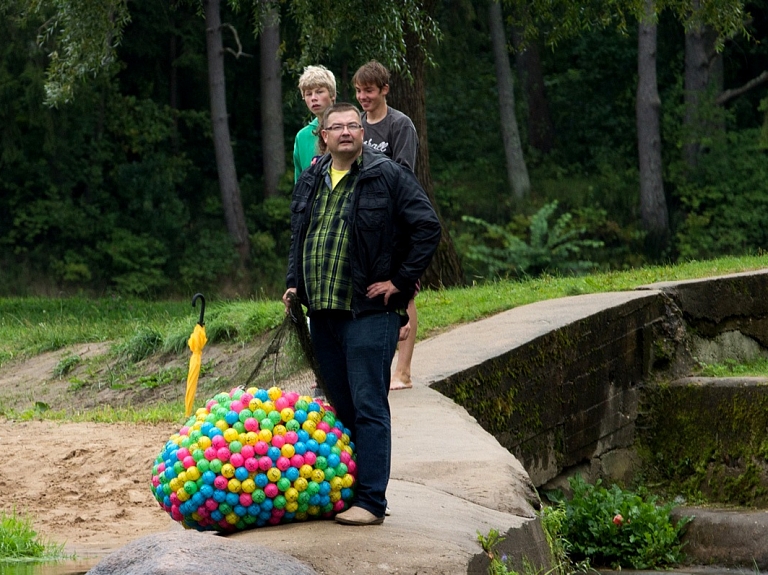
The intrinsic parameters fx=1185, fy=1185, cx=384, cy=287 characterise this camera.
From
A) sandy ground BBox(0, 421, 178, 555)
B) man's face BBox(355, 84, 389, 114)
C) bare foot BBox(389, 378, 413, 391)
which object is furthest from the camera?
bare foot BBox(389, 378, 413, 391)

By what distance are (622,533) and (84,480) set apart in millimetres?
3763

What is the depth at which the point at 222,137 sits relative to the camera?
2656cm

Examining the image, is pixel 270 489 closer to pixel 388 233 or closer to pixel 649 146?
pixel 388 233

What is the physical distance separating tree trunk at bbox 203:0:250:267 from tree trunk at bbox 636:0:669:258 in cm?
911

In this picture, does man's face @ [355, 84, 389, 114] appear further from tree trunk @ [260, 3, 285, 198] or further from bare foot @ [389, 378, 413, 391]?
tree trunk @ [260, 3, 285, 198]

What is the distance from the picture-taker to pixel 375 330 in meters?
4.83

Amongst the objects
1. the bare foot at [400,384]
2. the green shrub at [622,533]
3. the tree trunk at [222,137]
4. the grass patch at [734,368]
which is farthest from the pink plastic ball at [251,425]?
the tree trunk at [222,137]

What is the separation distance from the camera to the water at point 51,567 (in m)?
5.40

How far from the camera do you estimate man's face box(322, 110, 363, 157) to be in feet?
15.9

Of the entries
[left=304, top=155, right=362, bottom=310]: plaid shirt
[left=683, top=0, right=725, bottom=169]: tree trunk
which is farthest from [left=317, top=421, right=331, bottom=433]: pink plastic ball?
[left=683, top=0, right=725, bottom=169]: tree trunk

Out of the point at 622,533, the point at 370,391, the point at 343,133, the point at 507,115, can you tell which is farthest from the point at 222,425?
the point at 507,115

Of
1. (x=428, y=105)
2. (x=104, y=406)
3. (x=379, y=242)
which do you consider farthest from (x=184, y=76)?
(x=379, y=242)

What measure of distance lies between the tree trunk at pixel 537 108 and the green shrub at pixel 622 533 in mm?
23276

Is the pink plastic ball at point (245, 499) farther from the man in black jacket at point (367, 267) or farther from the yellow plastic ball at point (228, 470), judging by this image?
the man in black jacket at point (367, 267)
